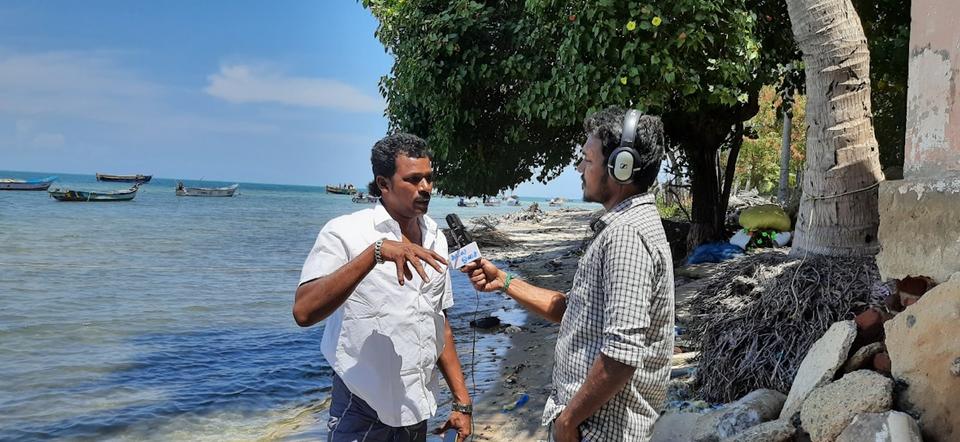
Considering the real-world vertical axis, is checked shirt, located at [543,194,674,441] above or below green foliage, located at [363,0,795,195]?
below

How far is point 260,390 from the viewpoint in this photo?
29.1ft

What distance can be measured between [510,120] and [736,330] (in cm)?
800

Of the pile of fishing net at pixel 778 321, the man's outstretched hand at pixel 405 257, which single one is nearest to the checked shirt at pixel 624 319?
the man's outstretched hand at pixel 405 257

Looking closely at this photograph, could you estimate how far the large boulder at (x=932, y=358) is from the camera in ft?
10.6

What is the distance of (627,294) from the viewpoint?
219cm

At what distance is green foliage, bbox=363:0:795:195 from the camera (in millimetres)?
8227

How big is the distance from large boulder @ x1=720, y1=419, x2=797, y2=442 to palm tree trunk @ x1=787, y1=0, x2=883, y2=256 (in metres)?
2.14

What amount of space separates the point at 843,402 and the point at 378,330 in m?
2.45

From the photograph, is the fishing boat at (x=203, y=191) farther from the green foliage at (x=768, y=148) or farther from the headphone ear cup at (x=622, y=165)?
the headphone ear cup at (x=622, y=165)

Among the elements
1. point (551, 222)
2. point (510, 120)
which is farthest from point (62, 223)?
point (510, 120)

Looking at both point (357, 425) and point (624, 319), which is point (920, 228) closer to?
point (624, 319)

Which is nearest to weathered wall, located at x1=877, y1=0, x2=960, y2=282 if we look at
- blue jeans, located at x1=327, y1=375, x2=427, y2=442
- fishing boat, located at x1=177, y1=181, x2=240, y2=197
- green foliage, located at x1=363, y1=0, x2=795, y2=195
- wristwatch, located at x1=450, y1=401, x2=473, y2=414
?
wristwatch, located at x1=450, y1=401, x2=473, y2=414

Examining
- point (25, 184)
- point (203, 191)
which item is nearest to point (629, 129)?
point (25, 184)

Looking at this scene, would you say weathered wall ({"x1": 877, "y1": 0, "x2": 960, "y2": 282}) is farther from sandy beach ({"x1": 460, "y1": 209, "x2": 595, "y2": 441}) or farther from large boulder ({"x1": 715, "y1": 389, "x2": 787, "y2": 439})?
sandy beach ({"x1": 460, "y1": 209, "x2": 595, "y2": 441})
